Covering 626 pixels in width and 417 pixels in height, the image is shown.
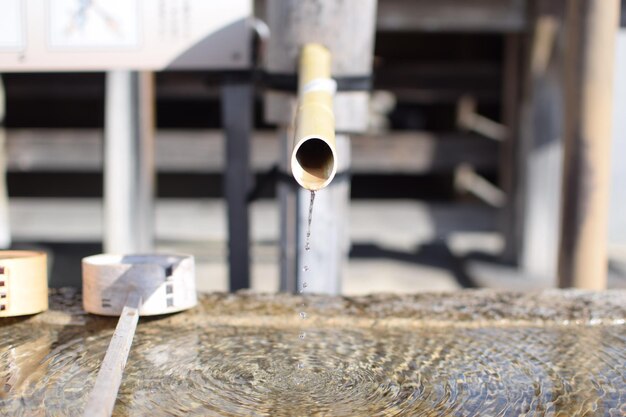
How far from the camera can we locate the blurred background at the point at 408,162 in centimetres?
470

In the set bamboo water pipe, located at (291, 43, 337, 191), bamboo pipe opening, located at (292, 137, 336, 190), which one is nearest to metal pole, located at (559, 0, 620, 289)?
bamboo water pipe, located at (291, 43, 337, 191)

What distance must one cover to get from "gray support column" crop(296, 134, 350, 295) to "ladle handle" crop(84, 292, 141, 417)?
0.93 meters

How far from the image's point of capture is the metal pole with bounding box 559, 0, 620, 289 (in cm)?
297

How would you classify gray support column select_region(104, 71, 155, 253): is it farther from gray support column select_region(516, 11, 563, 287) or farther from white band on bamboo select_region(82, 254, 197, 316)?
gray support column select_region(516, 11, 563, 287)

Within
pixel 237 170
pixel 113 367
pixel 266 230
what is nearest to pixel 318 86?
pixel 113 367

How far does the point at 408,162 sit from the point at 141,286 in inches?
158

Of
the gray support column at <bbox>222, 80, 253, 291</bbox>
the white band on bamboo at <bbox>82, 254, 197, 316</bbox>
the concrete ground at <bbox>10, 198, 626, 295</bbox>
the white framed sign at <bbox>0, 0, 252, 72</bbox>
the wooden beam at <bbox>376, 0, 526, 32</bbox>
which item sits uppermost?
the wooden beam at <bbox>376, 0, 526, 32</bbox>

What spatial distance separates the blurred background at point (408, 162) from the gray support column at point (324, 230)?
5.25 feet

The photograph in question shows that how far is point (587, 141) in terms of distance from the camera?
2990mm

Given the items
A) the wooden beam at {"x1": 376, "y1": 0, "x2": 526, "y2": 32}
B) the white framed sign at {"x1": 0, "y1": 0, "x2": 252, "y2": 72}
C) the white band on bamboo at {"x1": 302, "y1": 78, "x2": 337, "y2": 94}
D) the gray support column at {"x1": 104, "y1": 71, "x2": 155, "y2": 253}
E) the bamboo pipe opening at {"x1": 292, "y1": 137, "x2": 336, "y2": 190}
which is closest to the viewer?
the bamboo pipe opening at {"x1": 292, "y1": 137, "x2": 336, "y2": 190}

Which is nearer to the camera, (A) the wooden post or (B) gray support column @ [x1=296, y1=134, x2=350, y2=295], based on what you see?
(A) the wooden post

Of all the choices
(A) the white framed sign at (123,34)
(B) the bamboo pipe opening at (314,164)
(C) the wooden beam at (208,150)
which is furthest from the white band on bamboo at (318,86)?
(C) the wooden beam at (208,150)

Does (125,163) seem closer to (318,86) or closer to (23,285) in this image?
(23,285)

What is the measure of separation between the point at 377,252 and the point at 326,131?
4.19m
